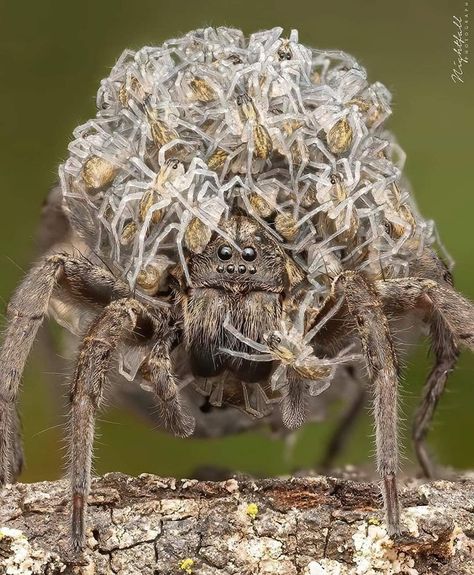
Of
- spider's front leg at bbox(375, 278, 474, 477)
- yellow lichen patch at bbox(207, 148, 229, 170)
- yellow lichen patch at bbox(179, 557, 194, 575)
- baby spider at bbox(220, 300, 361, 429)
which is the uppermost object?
yellow lichen patch at bbox(207, 148, 229, 170)

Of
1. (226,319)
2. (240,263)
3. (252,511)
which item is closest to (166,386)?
(226,319)

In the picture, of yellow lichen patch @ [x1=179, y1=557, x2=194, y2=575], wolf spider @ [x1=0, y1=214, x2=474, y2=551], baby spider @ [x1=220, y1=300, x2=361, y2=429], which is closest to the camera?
yellow lichen patch @ [x1=179, y1=557, x2=194, y2=575]

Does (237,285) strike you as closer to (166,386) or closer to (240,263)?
(240,263)

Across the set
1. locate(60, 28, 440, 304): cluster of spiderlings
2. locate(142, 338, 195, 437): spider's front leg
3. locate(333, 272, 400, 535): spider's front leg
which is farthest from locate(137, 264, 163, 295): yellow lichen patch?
locate(333, 272, 400, 535): spider's front leg

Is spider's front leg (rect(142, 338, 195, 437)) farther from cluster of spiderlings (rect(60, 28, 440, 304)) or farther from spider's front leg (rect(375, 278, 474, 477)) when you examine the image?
spider's front leg (rect(375, 278, 474, 477))

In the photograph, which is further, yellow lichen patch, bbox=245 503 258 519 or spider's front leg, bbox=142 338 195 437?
spider's front leg, bbox=142 338 195 437

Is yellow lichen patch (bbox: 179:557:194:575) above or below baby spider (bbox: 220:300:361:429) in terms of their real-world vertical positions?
below

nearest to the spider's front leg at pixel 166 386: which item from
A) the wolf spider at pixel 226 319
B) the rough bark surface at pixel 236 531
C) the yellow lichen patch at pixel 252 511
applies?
the wolf spider at pixel 226 319

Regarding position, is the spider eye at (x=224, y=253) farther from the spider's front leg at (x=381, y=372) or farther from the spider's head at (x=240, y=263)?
the spider's front leg at (x=381, y=372)
